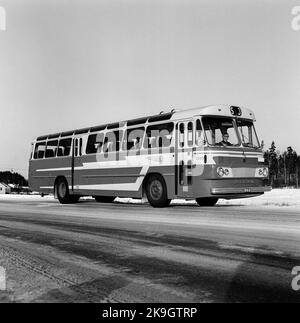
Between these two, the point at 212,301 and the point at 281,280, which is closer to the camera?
the point at 212,301

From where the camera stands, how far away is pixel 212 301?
4000mm

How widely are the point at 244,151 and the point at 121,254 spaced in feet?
29.9

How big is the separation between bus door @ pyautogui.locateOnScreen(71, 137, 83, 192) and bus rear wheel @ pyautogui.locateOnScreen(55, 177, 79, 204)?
0.53 m

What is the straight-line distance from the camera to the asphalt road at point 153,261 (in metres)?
4.33

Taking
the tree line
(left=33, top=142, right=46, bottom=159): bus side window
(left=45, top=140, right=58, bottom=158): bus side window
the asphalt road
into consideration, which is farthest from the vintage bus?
the tree line

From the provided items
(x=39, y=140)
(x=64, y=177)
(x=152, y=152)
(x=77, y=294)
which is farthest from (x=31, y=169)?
(x=77, y=294)

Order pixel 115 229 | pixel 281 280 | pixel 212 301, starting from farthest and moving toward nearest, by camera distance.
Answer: pixel 115 229, pixel 281 280, pixel 212 301

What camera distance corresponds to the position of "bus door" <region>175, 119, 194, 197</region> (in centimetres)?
1445

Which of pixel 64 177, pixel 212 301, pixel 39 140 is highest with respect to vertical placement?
pixel 39 140

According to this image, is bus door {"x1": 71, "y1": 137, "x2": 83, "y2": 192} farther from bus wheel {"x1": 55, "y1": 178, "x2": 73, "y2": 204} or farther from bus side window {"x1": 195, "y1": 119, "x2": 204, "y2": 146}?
bus side window {"x1": 195, "y1": 119, "x2": 204, "y2": 146}

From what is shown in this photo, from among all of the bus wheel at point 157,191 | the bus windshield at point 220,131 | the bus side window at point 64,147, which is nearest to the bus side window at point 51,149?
the bus side window at point 64,147

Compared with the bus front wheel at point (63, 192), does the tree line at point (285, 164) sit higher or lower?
higher

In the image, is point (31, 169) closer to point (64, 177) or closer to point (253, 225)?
point (64, 177)

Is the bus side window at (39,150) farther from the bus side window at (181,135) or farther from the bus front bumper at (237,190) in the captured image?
the bus front bumper at (237,190)
